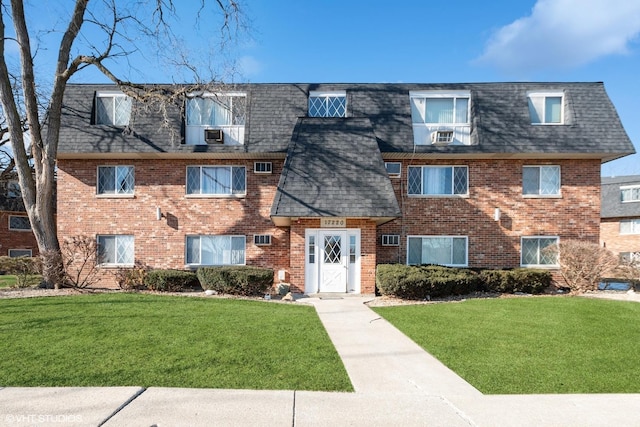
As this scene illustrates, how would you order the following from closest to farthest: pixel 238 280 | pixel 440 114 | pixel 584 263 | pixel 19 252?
pixel 238 280
pixel 584 263
pixel 440 114
pixel 19 252

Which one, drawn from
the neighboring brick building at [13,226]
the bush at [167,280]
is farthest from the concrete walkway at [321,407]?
the neighboring brick building at [13,226]

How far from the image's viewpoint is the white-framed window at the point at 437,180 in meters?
15.1

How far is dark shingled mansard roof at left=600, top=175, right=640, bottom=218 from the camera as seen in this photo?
27844mm

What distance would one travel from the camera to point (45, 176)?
42.3ft

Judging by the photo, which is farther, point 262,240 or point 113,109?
point 113,109

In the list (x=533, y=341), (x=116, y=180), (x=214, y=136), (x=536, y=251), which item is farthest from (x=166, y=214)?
(x=536, y=251)

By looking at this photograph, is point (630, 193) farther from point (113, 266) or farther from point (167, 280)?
point (113, 266)

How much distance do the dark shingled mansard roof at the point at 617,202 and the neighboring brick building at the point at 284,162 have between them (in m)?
16.9

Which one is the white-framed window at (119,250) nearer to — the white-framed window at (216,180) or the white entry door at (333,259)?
the white-framed window at (216,180)

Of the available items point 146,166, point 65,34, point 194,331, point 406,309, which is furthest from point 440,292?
point 65,34

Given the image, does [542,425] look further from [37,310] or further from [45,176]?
[45,176]

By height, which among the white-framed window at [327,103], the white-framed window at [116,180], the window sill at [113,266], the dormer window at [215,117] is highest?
the white-framed window at [327,103]

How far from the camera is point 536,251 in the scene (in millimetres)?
14953

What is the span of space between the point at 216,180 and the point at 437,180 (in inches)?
331
